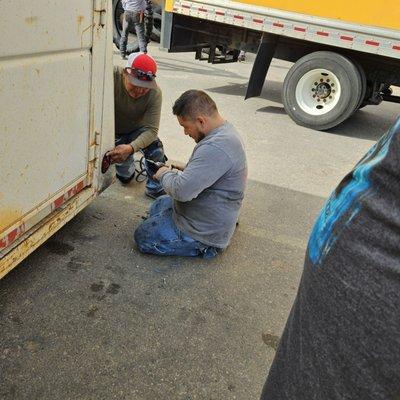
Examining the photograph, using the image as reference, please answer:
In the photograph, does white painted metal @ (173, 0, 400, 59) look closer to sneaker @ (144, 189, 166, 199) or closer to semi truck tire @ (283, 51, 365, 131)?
semi truck tire @ (283, 51, 365, 131)

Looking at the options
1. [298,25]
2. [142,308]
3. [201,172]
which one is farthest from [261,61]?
[142,308]

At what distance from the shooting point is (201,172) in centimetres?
254

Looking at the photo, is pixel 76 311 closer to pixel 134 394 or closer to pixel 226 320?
pixel 134 394

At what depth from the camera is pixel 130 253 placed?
2.88 metres

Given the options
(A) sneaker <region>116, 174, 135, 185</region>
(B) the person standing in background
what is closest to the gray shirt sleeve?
(A) sneaker <region>116, 174, 135, 185</region>

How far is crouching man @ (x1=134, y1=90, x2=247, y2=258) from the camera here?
2.56 m

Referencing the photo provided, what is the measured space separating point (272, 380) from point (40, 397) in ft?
4.18

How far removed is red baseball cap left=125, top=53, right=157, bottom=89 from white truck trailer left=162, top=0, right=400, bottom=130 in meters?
3.47

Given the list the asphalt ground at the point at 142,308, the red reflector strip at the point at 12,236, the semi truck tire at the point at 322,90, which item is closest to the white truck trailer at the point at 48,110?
the red reflector strip at the point at 12,236

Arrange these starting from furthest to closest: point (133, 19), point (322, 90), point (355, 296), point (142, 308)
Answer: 1. point (133, 19)
2. point (322, 90)
3. point (142, 308)
4. point (355, 296)

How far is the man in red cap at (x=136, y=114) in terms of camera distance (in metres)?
3.11

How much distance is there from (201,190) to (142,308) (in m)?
0.77

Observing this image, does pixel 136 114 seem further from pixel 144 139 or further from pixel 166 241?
pixel 166 241

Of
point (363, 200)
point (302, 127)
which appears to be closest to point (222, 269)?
point (363, 200)
